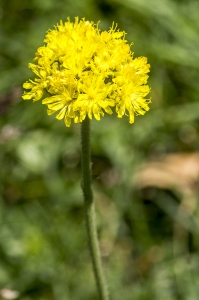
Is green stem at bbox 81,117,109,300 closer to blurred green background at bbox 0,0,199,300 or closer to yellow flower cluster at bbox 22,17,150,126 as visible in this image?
yellow flower cluster at bbox 22,17,150,126

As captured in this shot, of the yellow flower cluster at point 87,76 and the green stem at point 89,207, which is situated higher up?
the yellow flower cluster at point 87,76

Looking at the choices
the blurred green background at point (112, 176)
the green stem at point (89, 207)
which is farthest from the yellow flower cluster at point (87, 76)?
the blurred green background at point (112, 176)

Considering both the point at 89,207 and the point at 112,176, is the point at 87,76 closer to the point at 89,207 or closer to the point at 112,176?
the point at 89,207

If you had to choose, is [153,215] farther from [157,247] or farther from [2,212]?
[2,212]

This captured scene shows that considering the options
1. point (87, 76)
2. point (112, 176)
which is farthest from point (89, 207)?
point (112, 176)

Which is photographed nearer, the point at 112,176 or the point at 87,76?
the point at 87,76

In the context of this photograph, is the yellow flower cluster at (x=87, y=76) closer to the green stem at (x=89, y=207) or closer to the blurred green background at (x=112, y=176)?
the green stem at (x=89, y=207)

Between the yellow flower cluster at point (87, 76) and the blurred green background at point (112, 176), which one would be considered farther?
the blurred green background at point (112, 176)

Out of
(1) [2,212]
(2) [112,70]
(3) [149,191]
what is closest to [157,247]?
(3) [149,191]
